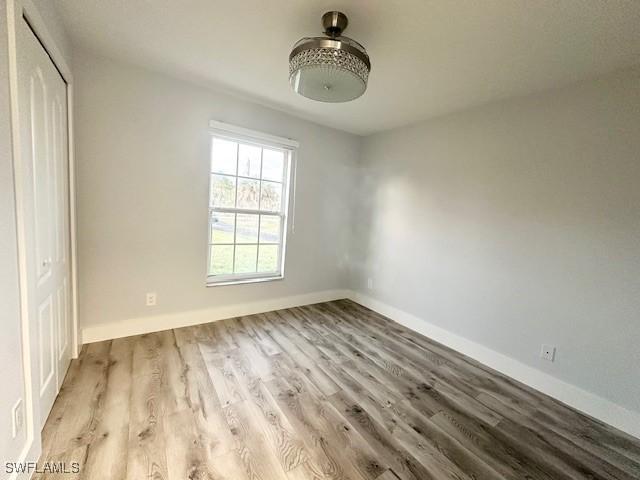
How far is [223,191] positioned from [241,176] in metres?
0.27

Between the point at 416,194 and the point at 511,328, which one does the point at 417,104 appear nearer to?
the point at 416,194

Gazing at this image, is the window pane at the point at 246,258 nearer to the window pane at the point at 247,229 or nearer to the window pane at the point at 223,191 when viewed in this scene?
the window pane at the point at 247,229

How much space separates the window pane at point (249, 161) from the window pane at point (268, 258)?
2.93ft

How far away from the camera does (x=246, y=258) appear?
318cm

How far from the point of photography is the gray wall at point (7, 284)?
1005 mm

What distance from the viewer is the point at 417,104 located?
2656 mm

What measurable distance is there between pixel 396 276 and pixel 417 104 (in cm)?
197

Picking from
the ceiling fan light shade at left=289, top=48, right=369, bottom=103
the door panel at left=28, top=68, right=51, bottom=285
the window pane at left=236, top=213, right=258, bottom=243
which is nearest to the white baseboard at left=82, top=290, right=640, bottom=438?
the window pane at left=236, top=213, right=258, bottom=243

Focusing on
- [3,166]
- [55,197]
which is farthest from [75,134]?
[3,166]

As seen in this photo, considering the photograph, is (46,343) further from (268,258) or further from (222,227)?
(268,258)

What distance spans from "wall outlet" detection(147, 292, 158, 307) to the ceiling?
207 centimetres

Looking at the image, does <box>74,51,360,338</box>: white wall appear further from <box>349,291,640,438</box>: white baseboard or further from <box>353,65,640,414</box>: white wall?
<box>349,291,640,438</box>: white baseboard

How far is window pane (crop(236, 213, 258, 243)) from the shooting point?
3.08 meters

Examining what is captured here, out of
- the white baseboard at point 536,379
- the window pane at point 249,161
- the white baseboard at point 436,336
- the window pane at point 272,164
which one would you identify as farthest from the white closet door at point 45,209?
the white baseboard at point 536,379
